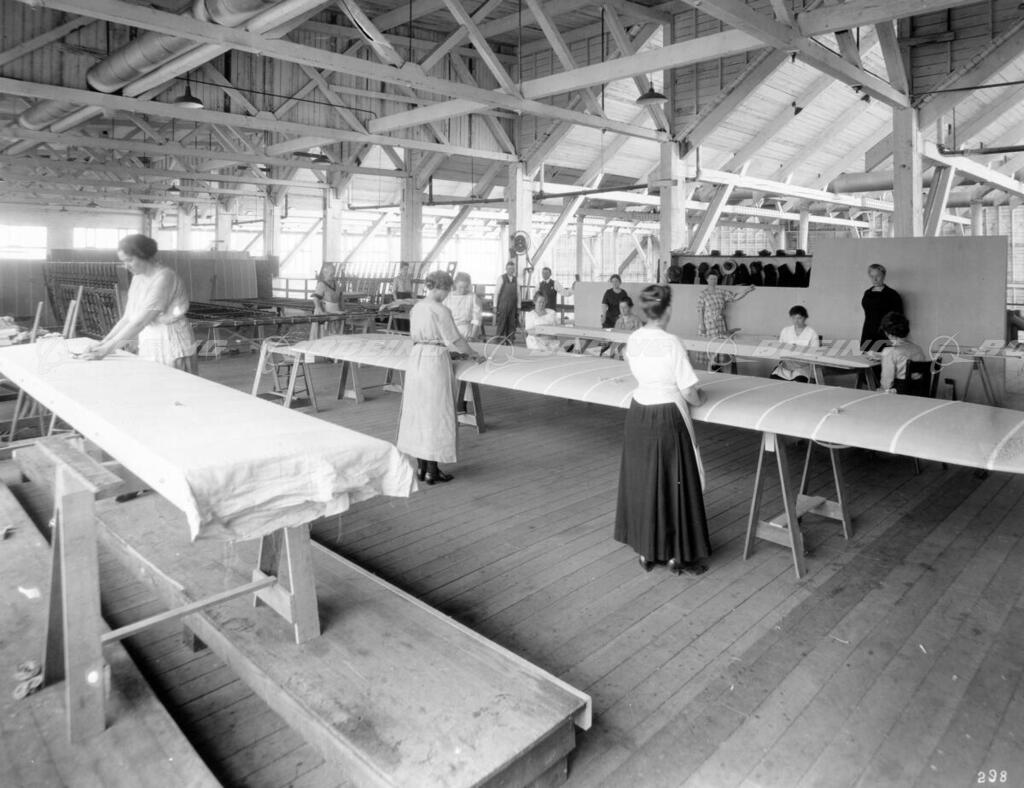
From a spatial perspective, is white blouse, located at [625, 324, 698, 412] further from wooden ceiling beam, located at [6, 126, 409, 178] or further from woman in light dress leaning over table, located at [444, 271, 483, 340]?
wooden ceiling beam, located at [6, 126, 409, 178]

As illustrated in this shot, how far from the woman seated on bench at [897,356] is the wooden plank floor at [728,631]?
734 mm

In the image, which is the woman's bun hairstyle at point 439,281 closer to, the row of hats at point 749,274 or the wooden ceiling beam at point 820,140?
the row of hats at point 749,274

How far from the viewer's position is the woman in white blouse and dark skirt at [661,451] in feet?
10.9

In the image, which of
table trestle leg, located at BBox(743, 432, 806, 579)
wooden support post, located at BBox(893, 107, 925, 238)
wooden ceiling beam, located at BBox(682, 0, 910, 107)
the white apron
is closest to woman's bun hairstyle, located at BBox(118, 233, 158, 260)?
the white apron

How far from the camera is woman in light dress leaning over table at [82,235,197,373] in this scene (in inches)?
147

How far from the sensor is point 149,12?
616cm

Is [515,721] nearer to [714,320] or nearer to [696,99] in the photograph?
[714,320]

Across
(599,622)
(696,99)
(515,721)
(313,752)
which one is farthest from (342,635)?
(696,99)

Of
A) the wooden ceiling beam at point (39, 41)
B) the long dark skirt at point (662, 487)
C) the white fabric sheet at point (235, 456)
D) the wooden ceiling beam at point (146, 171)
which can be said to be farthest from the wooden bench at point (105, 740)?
the wooden ceiling beam at point (146, 171)

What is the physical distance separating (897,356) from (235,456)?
16.2 feet

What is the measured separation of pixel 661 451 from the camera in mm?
3344

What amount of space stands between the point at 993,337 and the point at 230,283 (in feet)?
48.8

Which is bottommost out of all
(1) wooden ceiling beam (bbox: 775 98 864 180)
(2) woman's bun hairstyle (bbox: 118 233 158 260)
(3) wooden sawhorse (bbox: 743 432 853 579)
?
(3) wooden sawhorse (bbox: 743 432 853 579)

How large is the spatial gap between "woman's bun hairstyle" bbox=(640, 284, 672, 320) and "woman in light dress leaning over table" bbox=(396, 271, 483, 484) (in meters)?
1.76
